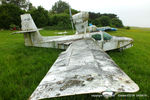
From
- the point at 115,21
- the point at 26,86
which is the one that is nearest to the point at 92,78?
the point at 26,86

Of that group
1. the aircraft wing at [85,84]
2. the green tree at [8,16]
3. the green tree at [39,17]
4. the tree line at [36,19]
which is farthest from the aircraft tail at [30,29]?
the green tree at [39,17]

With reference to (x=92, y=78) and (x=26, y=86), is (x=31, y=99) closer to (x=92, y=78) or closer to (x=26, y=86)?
(x=92, y=78)

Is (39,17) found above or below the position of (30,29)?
above

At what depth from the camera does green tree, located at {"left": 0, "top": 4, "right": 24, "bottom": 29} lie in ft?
105

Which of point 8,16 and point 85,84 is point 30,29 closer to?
point 85,84

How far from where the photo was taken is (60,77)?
2047 mm

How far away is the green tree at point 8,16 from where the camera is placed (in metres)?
31.9

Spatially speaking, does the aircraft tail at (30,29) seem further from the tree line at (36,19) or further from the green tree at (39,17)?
the green tree at (39,17)

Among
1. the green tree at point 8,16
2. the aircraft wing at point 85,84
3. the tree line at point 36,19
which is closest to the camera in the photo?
the aircraft wing at point 85,84

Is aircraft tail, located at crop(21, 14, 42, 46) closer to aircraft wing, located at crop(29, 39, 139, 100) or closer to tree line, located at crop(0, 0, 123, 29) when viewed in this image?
aircraft wing, located at crop(29, 39, 139, 100)

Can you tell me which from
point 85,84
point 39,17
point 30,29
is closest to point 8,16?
point 39,17

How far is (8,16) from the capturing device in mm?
32656

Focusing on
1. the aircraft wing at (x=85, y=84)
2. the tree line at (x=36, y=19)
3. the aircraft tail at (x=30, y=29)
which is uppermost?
the tree line at (x=36, y=19)

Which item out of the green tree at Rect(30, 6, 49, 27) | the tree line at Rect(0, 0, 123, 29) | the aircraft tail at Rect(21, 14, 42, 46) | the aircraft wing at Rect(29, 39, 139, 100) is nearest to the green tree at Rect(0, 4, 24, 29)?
the tree line at Rect(0, 0, 123, 29)
